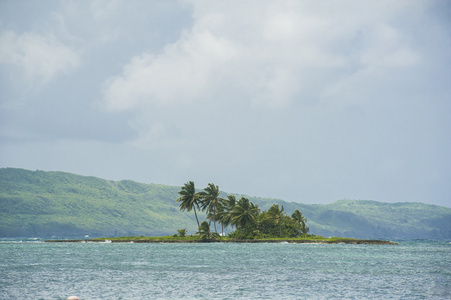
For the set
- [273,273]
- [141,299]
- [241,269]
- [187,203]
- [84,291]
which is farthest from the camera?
[187,203]

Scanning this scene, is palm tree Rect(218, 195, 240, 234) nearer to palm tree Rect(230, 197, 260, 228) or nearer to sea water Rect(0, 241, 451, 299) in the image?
palm tree Rect(230, 197, 260, 228)

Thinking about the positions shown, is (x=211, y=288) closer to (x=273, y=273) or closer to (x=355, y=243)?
(x=273, y=273)

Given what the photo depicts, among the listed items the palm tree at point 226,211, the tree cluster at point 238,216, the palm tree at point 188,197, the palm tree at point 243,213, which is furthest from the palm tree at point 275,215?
the palm tree at point 188,197

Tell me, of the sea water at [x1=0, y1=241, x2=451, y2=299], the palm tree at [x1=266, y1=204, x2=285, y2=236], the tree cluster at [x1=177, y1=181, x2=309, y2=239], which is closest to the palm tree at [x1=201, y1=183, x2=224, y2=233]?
the tree cluster at [x1=177, y1=181, x2=309, y2=239]

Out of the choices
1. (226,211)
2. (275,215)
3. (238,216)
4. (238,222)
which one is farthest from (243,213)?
(275,215)

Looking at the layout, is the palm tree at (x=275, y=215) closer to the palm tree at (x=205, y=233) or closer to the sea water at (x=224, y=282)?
the palm tree at (x=205, y=233)

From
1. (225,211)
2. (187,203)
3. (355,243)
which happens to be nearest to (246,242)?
(225,211)

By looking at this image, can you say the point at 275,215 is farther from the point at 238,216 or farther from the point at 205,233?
the point at 205,233

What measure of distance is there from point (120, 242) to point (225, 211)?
3716cm

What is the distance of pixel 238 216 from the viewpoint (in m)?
146

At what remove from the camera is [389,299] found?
40812 millimetres

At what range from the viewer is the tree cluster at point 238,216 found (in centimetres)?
14725

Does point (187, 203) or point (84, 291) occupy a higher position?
point (187, 203)

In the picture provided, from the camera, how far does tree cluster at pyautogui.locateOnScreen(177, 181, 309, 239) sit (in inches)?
5797
